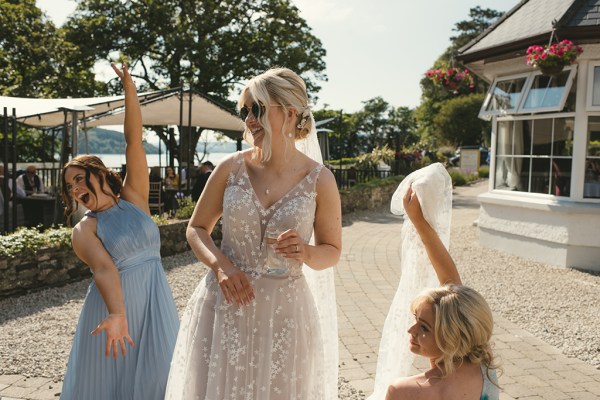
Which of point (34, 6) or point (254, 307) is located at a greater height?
point (34, 6)

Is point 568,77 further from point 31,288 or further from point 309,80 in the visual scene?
point 309,80

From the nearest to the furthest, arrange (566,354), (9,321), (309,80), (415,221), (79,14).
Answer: (415,221)
(566,354)
(9,321)
(79,14)
(309,80)

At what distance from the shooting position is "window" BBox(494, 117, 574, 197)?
9047 millimetres

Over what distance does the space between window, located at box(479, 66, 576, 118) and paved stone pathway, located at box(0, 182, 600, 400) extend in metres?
3.75

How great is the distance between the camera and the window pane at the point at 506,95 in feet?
31.7

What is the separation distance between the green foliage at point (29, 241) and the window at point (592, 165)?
8268mm

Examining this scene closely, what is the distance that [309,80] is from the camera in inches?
1110

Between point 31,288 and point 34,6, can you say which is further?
point 34,6

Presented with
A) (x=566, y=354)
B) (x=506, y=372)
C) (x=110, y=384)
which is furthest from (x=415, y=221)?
(x=566, y=354)

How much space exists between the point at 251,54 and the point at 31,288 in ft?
69.4

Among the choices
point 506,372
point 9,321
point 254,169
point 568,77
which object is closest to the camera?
point 254,169

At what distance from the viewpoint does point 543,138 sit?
9.37 m

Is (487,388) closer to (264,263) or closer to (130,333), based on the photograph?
(264,263)

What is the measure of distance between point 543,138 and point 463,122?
3773 centimetres
